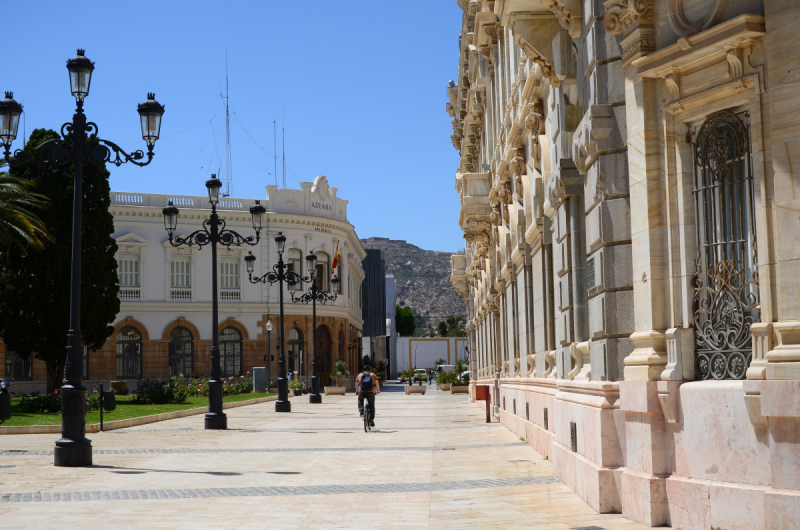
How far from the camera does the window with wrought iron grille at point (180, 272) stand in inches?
2557

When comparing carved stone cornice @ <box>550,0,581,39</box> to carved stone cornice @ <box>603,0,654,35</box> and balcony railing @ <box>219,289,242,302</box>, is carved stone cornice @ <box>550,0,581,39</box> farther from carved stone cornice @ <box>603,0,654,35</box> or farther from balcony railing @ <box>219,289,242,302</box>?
balcony railing @ <box>219,289,242,302</box>

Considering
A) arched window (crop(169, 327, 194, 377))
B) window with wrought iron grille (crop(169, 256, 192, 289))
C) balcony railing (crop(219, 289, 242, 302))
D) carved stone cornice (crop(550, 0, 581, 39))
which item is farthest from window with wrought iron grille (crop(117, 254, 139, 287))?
carved stone cornice (crop(550, 0, 581, 39))

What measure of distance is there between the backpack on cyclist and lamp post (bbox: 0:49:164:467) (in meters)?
9.47

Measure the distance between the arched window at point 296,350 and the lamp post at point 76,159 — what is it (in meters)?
50.2

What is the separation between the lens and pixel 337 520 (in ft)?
30.8

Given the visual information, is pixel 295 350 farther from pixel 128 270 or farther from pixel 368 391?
pixel 368 391

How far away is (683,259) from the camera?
28.3 feet

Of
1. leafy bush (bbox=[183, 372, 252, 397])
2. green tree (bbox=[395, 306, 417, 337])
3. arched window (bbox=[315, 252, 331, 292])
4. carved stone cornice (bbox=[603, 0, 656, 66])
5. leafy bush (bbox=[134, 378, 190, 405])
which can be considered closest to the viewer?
carved stone cornice (bbox=[603, 0, 656, 66])

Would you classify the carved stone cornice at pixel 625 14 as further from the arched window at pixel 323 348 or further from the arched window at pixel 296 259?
the arched window at pixel 323 348

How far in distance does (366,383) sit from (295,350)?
43984 mm

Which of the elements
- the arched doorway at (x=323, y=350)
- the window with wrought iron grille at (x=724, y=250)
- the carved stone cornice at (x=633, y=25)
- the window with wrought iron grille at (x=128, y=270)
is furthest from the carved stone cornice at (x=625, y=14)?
the arched doorway at (x=323, y=350)

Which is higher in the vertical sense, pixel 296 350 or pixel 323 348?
pixel 323 348

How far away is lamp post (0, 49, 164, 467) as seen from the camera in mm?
14875

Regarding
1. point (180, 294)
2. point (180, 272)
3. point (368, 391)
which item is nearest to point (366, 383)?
point (368, 391)
